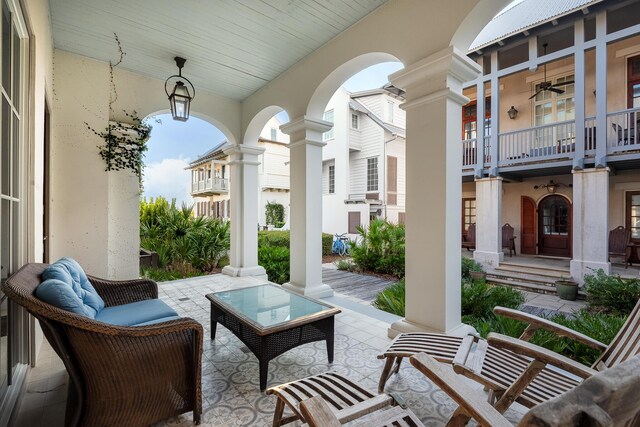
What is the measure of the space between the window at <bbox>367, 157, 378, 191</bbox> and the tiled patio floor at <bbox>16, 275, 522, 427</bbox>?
10464mm

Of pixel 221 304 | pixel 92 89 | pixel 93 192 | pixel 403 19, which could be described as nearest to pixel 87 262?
pixel 93 192

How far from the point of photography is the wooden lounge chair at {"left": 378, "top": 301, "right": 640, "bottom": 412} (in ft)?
4.80

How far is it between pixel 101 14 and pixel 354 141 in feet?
36.8

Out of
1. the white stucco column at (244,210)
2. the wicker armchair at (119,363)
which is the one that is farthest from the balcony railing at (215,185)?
the wicker armchair at (119,363)

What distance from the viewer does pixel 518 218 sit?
10.1 meters

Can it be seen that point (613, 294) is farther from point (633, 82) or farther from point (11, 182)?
point (11, 182)

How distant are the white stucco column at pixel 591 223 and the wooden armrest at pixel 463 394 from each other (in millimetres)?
7958

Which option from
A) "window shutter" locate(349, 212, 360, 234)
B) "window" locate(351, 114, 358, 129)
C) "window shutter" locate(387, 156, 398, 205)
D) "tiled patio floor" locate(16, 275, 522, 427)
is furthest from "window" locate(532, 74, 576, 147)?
"tiled patio floor" locate(16, 275, 522, 427)

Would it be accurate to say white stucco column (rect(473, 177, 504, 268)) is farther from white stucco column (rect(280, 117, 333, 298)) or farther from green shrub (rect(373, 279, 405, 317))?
white stucco column (rect(280, 117, 333, 298))

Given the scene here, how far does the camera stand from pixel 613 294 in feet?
16.7

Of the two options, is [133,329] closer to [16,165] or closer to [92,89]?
[16,165]

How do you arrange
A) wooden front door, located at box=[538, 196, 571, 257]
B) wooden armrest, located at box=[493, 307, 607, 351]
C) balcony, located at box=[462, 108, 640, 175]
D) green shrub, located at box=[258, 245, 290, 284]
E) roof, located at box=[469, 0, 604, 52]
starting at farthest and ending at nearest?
1. wooden front door, located at box=[538, 196, 571, 257]
2. roof, located at box=[469, 0, 604, 52]
3. balcony, located at box=[462, 108, 640, 175]
4. green shrub, located at box=[258, 245, 290, 284]
5. wooden armrest, located at box=[493, 307, 607, 351]

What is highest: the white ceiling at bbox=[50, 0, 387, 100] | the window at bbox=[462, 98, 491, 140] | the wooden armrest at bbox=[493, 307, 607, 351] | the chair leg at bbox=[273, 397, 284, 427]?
the window at bbox=[462, 98, 491, 140]

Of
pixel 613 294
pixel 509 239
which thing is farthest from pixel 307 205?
pixel 509 239
